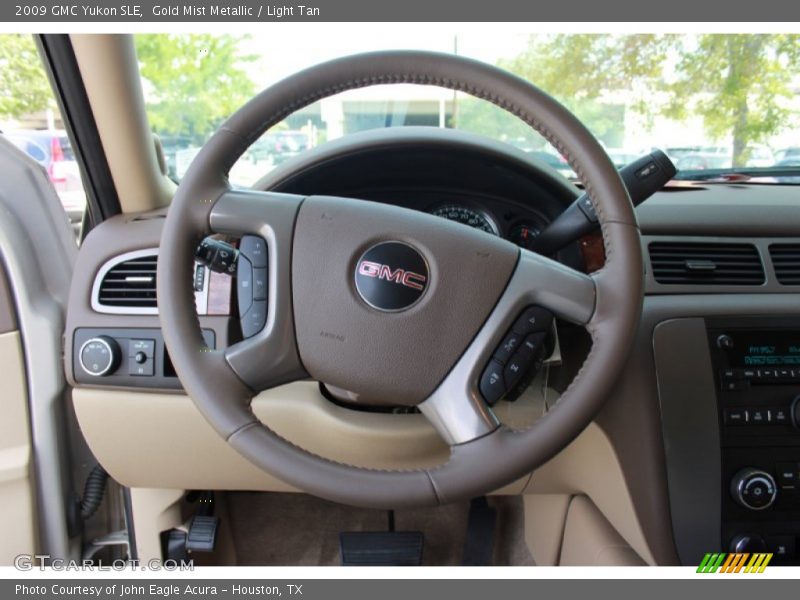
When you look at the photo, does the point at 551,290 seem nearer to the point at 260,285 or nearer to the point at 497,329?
the point at 497,329

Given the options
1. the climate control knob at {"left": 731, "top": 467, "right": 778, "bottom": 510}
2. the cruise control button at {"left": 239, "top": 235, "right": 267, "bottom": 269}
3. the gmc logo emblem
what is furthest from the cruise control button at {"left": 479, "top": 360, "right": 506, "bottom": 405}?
the climate control knob at {"left": 731, "top": 467, "right": 778, "bottom": 510}

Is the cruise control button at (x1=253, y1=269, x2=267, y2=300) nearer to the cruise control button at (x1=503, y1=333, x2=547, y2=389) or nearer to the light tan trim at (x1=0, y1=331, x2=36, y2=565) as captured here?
the cruise control button at (x1=503, y1=333, x2=547, y2=389)

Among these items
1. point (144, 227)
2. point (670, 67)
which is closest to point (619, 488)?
point (670, 67)

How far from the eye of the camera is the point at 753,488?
1154mm

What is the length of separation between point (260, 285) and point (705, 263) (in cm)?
87

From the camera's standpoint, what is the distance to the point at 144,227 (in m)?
1.26

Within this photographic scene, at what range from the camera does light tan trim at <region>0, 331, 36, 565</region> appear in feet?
4.41

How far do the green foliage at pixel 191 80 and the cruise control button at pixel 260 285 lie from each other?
48 centimetres

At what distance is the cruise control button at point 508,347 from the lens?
88 cm

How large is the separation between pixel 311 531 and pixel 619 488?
875 mm

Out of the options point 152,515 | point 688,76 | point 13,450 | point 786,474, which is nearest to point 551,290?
point 786,474

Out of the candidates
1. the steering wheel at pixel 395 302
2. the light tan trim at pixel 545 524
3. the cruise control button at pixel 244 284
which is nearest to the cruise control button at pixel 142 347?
the cruise control button at pixel 244 284

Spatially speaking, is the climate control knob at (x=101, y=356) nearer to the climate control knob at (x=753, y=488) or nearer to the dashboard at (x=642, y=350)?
the dashboard at (x=642, y=350)

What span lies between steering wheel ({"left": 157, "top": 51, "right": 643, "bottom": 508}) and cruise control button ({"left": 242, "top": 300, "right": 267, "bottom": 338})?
0.03 metres
